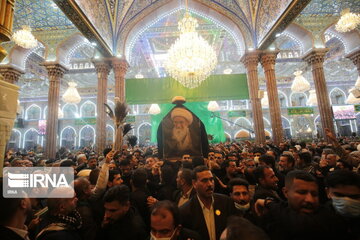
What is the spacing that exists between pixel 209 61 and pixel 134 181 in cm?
512

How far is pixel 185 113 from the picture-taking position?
12.3 ft

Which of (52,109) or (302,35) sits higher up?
(302,35)

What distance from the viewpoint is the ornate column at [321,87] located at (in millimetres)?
7719

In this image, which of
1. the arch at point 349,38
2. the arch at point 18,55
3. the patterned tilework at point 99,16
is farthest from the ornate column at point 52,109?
the arch at point 349,38

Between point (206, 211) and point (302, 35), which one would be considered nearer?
point (206, 211)

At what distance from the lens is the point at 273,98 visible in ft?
25.7

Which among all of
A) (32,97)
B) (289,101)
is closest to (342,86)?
(289,101)

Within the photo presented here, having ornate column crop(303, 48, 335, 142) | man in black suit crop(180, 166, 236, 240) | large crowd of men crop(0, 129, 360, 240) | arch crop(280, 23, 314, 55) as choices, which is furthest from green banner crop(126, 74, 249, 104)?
man in black suit crop(180, 166, 236, 240)

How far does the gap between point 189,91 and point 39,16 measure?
7.15 metres

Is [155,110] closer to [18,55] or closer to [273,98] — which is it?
[273,98]

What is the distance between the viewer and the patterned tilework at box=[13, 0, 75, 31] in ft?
24.7

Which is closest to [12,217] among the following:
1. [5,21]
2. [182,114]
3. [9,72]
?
[5,21]

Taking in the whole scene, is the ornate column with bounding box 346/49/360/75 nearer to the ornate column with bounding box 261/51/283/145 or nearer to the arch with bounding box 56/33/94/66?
the ornate column with bounding box 261/51/283/145

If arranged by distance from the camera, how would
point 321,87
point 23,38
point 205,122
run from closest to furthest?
point 23,38, point 321,87, point 205,122
